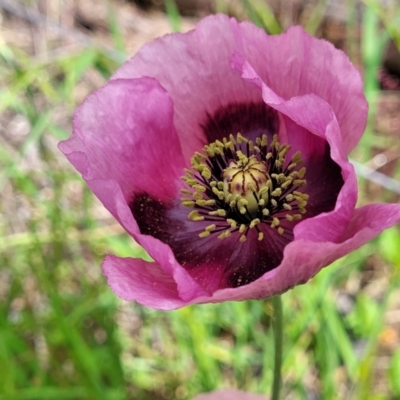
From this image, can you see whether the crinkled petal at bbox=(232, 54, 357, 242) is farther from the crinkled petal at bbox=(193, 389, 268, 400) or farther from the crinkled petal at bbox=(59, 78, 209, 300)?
the crinkled petal at bbox=(193, 389, 268, 400)

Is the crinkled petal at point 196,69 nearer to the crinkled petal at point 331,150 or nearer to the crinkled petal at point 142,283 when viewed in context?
the crinkled petal at point 331,150

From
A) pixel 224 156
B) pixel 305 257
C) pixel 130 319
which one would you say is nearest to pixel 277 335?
pixel 305 257

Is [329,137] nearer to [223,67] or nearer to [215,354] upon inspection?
[223,67]

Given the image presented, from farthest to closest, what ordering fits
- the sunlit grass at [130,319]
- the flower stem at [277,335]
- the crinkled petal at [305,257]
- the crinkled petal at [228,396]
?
the sunlit grass at [130,319], the crinkled petal at [228,396], the flower stem at [277,335], the crinkled petal at [305,257]

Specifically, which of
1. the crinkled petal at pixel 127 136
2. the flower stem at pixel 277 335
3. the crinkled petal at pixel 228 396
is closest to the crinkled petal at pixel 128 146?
the crinkled petal at pixel 127 136

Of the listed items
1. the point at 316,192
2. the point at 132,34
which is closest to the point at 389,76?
the point at 132,34

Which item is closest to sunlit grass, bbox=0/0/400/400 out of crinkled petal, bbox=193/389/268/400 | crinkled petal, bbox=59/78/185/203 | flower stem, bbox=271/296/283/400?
crinkled petal, bbox=193/389/268/400

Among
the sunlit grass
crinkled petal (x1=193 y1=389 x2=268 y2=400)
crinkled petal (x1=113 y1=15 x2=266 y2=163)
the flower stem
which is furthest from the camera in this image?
the sunlit grass
